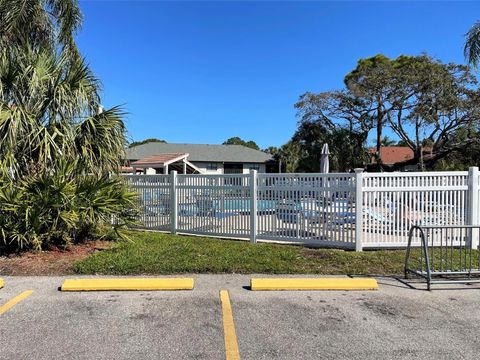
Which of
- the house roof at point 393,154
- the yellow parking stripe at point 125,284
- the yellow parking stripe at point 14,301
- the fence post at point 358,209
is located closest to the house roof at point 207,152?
the house roof at point 393,154

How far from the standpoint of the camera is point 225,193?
10078 millimetres

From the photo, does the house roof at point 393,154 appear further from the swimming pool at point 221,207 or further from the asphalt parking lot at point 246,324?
the asphalt parking lot at point 246,324

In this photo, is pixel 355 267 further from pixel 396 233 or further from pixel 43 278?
pixel 43 278

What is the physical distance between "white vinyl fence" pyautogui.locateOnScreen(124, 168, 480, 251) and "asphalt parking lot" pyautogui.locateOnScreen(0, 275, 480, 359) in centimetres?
258

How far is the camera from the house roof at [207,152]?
47.1 m

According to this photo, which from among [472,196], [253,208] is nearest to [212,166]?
[253,208]

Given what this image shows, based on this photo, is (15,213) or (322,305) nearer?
(322,305)

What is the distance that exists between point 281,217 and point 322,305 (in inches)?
162

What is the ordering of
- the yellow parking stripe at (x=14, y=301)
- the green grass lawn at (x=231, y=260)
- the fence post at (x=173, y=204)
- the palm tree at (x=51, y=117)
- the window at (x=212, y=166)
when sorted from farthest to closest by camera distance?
the window at (x=212, y=166), the fence post at (x=173, y=204), the palm tree at (x=51, y=117), the green grass lawn at (x=231, y=260), the yellow parking stripe at (x=14, y=301)

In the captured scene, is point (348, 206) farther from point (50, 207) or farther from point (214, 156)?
point (214, 156)

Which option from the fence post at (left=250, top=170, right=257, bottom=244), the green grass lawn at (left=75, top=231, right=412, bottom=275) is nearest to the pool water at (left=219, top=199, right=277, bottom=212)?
the fence post at (left=250, top=170, right=257, bottom=244)

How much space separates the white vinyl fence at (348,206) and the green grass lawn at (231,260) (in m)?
0.47

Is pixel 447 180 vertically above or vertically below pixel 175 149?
below

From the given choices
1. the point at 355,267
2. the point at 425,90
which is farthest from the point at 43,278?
the point at 425,90
